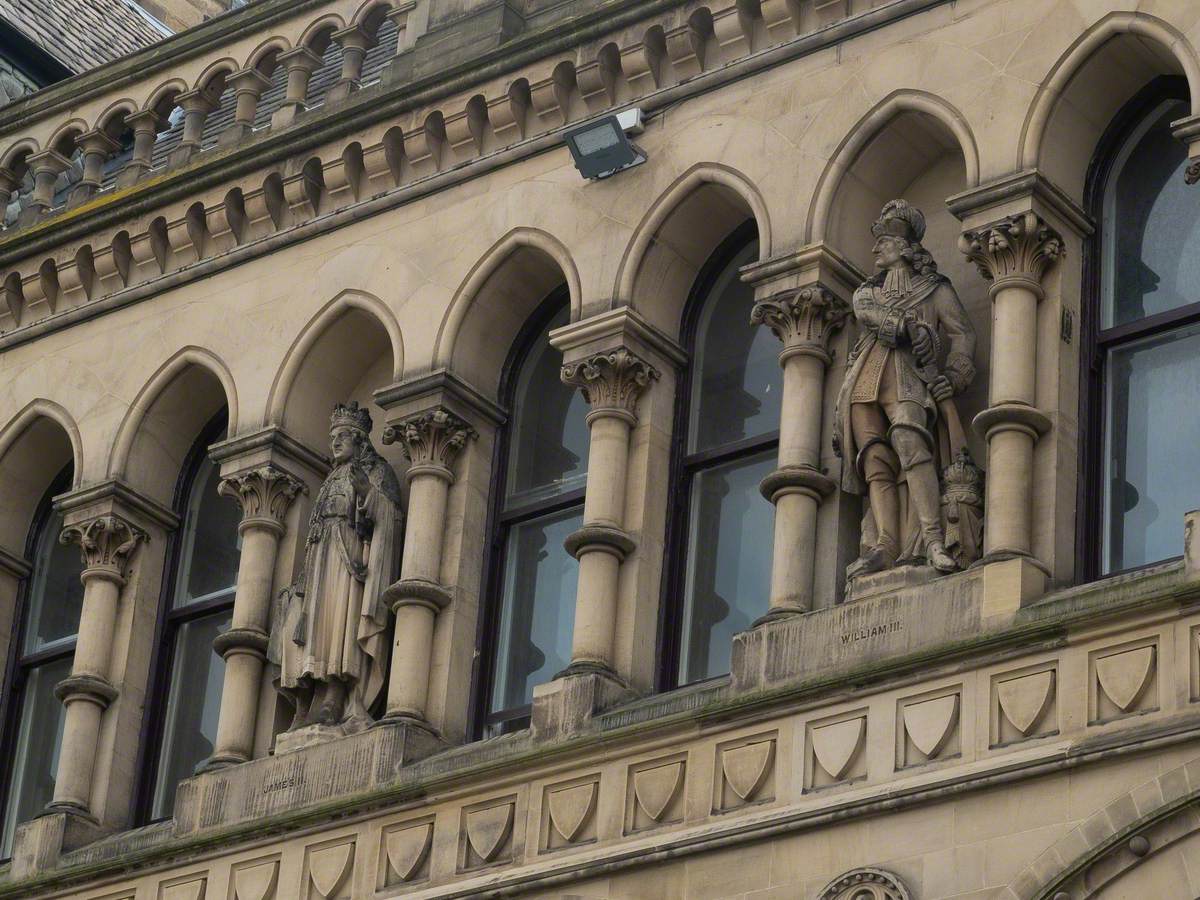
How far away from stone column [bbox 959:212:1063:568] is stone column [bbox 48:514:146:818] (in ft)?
21.7

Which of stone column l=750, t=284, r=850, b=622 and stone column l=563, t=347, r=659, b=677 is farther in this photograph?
stone column l=563, t=347, r=659, b=677

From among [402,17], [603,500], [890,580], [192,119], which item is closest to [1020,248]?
[890,580]

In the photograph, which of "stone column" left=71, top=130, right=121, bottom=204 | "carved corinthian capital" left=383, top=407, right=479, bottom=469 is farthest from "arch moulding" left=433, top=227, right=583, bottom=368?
"stone column" left=71, top=130, right=121, bottom=204

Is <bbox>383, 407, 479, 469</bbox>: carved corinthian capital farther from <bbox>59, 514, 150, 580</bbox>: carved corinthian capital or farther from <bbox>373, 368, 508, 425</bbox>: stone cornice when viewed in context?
<bbox>59, 514, 150, 580</bbox>: carved corinthian capital

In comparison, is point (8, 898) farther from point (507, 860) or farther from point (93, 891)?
point (507, 860)

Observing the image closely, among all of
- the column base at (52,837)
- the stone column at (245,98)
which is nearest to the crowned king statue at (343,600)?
the column base at (52,837)

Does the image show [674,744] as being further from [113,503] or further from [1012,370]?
[113,503]

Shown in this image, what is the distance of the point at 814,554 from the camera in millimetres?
19047

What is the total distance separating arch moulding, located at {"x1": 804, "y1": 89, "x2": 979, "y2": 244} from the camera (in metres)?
19.7

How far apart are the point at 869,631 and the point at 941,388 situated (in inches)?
57.5

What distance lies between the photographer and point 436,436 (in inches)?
837

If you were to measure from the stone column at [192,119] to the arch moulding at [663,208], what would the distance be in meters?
4.46

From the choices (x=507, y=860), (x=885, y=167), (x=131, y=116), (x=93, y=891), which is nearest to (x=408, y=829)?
(x=507, y=860)

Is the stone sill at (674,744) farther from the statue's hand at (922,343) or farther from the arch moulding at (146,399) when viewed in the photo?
the arch moulding at (146,399)
